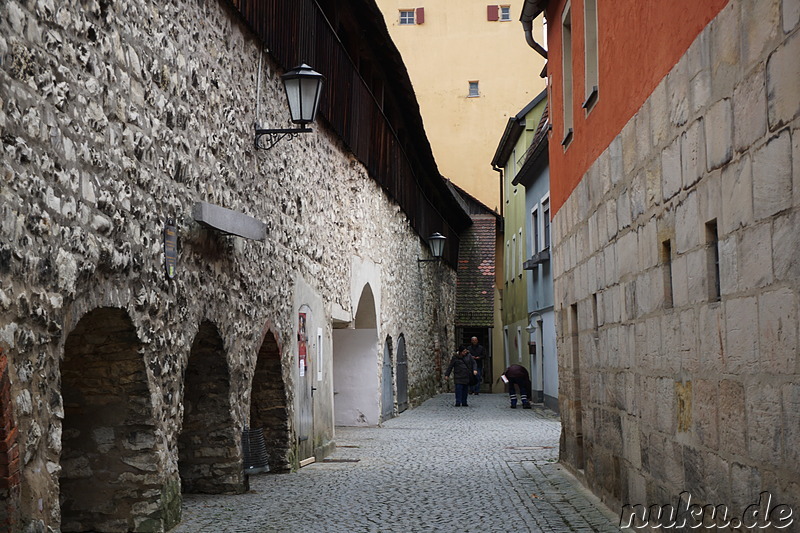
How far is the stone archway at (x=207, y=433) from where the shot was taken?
27.5 ft

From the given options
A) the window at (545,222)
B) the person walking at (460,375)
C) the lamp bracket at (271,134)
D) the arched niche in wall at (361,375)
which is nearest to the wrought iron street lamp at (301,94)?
the lamp bracket at (271,134)

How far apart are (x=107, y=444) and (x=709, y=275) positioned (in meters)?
3.94

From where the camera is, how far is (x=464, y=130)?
37.1 m

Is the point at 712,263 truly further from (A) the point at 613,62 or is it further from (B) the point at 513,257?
(B) the point at 513,257

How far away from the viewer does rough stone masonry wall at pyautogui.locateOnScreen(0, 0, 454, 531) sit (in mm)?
4605

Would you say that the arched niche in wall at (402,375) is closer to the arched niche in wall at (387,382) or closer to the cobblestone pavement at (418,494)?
the arched niche in wall at (387,382)

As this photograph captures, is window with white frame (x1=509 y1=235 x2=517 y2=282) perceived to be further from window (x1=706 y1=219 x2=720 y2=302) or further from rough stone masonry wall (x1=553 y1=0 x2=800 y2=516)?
window (x1=706 y1=219 x2=720 y2=302)

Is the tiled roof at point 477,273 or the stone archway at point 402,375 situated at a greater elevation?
the tiled roof at point 477,273

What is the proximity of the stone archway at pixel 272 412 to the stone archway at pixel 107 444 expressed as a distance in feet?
12.2

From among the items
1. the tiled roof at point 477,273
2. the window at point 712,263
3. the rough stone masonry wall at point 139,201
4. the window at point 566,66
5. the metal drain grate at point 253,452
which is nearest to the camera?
the rough stone masonry wall at point 139,201

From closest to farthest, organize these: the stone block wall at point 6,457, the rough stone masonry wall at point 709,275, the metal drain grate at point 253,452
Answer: the rough stone masonry wall at point 709,275, the stone block wall at point 6,457, the metal drain grate at point 253,452

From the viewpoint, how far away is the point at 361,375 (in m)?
17.2

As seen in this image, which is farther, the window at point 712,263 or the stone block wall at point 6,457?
the window at point 712,263

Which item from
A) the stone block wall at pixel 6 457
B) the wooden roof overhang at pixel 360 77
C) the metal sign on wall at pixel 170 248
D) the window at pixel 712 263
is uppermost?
the wooden roof overhang at pixel 360 77
